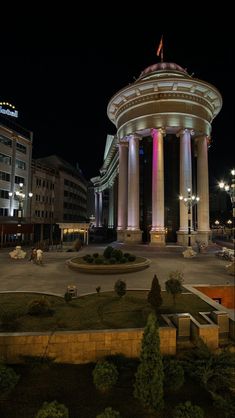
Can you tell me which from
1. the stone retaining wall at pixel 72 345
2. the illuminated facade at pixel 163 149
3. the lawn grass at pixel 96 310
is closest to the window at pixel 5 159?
the illuminated facade at pixel 163 149

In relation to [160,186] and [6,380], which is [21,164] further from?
[6,380]

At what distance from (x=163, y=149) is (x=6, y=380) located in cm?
3517

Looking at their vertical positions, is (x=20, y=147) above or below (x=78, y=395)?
above

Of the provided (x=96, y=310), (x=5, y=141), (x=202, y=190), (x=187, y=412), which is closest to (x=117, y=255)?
(x=96, y=310)

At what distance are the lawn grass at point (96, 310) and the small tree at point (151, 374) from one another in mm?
2509

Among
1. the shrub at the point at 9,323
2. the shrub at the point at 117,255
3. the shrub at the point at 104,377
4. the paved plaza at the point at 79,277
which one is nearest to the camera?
the shrub at the point at 104,377

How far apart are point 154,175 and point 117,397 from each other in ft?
98.6

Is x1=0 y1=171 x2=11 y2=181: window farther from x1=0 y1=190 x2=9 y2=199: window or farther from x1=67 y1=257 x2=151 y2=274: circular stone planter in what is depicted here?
x1=67 y1=257 x2=151 y2=274: circular stone planter

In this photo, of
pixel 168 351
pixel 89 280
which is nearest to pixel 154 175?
pixel 89 280

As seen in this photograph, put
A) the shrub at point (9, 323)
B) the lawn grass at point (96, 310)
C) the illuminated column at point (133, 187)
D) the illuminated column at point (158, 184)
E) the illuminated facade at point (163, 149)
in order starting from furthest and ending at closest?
the illuminated column at point (133, 187) < the illuminated facade at point (163, 149) < the illuminated column at point (158, 184) < the lawn grass at point (96, 310) < the shrub at point (9, 323)

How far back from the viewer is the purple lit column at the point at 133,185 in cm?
3662

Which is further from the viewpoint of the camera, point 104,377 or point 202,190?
point 202,190

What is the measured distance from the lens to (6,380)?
620 cm

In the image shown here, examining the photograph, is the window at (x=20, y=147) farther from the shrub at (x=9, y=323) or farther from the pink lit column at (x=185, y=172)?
the shrub at (x=9, y=323)
